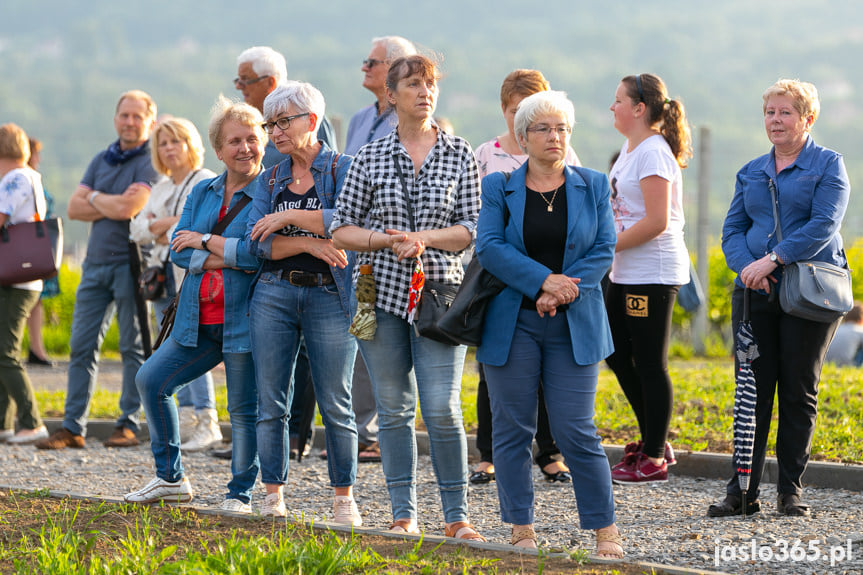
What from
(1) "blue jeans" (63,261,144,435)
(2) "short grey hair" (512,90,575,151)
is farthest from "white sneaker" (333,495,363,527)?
(1) "blue jeans" (63,261,144,435)

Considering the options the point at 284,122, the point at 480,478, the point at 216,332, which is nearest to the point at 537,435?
the point at 480,478

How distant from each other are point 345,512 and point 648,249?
232cm

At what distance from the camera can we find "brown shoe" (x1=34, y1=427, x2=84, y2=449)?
26.4 feet

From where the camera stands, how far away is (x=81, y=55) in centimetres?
17500

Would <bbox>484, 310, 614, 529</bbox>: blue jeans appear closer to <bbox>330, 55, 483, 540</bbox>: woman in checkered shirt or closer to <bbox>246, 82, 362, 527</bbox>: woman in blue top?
<bbox>330, 55, 483, 540</bbox>: woman in checkered shirt

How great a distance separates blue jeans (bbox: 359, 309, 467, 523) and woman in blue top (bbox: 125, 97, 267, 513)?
849 mm

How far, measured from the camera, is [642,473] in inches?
253

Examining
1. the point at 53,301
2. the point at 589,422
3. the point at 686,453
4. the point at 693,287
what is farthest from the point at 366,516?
the point at 53,301

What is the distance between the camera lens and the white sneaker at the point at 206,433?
25.9ft

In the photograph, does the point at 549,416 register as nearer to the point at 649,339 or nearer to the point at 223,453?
the point at 649,339

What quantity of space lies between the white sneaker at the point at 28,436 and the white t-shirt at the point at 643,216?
4677 millimetres

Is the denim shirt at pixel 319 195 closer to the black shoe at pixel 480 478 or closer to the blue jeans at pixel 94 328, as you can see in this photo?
the black shoe at pixel 480 478

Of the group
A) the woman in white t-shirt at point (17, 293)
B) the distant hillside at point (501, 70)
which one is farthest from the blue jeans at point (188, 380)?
the distant hillside at point (501, 70)

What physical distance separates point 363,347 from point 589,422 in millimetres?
1064
